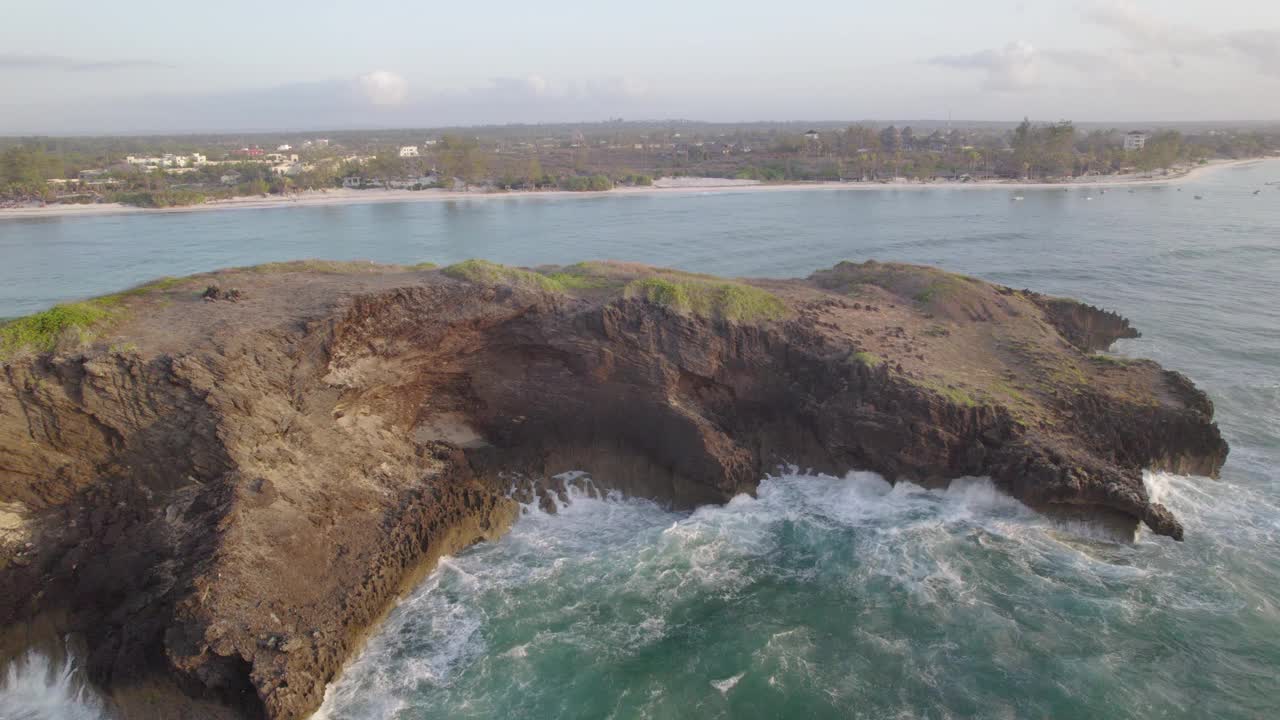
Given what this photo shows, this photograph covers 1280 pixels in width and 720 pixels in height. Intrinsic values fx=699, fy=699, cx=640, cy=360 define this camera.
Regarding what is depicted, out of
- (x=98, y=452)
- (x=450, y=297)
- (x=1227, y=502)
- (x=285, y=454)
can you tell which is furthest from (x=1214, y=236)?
(x=98, y=452)

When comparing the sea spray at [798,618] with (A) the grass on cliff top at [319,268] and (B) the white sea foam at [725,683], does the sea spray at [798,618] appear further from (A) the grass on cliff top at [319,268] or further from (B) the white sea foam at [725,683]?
(A) the grass on cliff top at [319,268]

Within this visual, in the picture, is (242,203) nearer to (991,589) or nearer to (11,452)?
(11,452)

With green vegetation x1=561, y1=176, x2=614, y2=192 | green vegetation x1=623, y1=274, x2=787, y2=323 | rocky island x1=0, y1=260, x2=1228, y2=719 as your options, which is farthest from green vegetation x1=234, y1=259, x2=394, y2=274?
green vegetation x1=561, y1=176, x2=614, y2=192

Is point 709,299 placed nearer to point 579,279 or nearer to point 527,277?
point 579,279

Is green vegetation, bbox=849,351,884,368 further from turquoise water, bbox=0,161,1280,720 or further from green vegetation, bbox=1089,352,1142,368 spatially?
green vegetation, bbox=1089,352,1142,368

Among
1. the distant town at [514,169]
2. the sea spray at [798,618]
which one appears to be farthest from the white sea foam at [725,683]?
the distant town at [514,169]

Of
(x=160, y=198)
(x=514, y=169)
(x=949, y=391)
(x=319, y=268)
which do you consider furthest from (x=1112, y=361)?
(x=160, y=198)

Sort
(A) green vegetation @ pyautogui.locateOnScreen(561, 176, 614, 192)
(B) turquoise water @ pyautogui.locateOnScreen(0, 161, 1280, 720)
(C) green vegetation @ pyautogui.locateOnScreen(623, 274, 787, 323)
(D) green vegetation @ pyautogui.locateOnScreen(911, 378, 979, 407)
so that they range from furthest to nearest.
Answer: (A) green vegetation @ pyautogui.locateOnScreen(561, 176, 614, 192), (C) green vegetation @ pyautogui.locateOnScreen(623, 274, 787, 323), (D) green vegetation @ pyautogui.locateOnScreen(911, 378, 979, 407), (B) turquoise water @ pyautogui.locateOnScreen(0, 161, 1280, 720)
